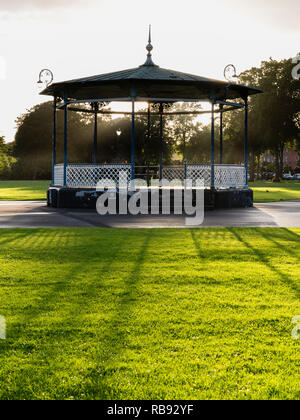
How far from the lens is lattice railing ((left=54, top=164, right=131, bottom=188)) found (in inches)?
779

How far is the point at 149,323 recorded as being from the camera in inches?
188

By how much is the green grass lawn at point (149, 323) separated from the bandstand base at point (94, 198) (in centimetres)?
1038

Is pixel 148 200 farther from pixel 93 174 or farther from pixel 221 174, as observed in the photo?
pixel 221 174

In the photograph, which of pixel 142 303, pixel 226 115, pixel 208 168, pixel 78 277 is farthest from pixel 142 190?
pixel 226 115

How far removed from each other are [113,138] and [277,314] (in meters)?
62.2

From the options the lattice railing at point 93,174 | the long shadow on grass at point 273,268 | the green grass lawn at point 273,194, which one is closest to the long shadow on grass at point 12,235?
the long shadow on grass at point 273,268

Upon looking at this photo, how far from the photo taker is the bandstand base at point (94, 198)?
1938cm

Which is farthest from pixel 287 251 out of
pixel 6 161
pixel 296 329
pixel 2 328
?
pixel 6 161

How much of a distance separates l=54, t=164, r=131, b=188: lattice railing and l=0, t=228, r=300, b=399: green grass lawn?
1093 centimetres

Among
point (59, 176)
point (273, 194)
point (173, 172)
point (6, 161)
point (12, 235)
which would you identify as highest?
point (6, 161)

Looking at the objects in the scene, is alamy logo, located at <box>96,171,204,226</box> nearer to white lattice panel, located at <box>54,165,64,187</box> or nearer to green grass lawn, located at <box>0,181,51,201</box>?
white lattice panel, located at <box>54,165,64,187</box>

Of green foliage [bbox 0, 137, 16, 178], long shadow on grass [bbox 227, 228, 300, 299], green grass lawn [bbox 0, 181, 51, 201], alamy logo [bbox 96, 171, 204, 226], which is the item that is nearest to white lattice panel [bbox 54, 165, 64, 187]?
alamy logo [bbox 96, 171, 204, 226]

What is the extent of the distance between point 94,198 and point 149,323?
14891 millimetres

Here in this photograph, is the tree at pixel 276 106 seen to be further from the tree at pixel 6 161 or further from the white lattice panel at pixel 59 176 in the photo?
the white lattice panel at pixel 59 176
